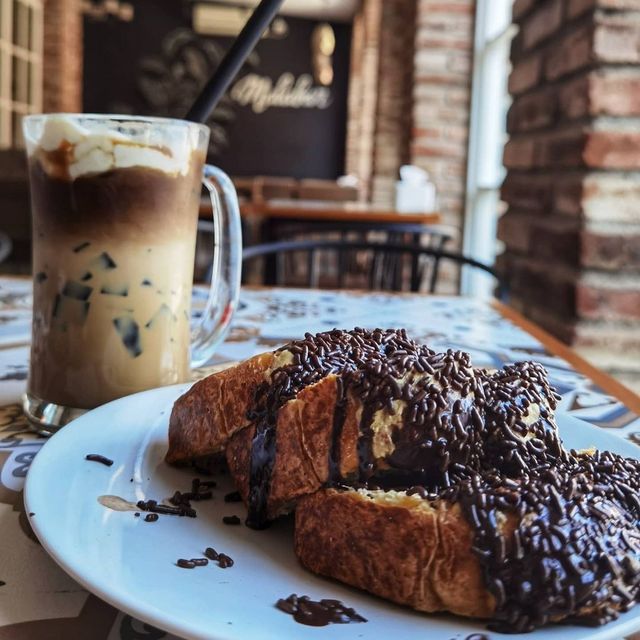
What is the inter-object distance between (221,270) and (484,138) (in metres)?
3.89

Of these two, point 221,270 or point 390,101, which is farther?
point 390,101

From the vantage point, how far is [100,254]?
25.4 inches

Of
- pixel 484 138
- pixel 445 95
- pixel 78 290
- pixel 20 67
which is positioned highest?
pixel 20 67

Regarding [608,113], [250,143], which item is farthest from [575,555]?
[250,143]

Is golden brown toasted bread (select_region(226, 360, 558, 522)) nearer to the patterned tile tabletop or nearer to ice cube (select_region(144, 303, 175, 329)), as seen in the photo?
the patterned tile tabletop

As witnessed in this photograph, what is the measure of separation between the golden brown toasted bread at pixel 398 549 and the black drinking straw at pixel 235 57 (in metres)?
0.43

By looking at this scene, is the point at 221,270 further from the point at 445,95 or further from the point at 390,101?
the point at 390,101

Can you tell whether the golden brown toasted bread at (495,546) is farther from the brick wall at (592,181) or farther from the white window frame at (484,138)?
the white window frame at (484,138)

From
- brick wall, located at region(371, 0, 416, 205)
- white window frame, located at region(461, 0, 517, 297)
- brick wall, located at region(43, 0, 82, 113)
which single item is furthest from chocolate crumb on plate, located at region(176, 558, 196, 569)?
brick wall, located at region(43, 0, 82, 113)

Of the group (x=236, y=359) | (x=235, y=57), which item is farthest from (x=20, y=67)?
(x=235, y=57)

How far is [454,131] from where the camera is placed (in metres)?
4.48

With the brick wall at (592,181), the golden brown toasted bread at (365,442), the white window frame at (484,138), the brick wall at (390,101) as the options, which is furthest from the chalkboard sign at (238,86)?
the golden brown toasted bread at (365,442)

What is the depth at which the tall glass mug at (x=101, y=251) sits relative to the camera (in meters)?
0.64

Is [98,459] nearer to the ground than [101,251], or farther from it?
nearer to the ground
